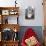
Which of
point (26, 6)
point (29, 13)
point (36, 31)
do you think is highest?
point (26, 6)

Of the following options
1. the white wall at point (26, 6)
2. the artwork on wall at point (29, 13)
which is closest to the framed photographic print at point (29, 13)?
the artwork on wall at point (29, 13)

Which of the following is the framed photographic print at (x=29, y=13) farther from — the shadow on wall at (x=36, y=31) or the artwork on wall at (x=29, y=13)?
the shadow on wall at (x=36, y=31)

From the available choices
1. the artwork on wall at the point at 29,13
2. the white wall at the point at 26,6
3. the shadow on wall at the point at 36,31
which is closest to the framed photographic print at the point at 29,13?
the artwork on wall at the point at 29,13

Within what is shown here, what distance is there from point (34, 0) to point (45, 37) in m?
1.32

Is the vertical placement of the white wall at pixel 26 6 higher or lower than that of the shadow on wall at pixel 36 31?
higher

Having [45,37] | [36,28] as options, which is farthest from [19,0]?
[45,37]

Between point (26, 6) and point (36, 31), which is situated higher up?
point (26, 6)

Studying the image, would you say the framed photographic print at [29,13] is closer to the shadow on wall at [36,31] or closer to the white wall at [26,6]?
the white wall at [26,6]

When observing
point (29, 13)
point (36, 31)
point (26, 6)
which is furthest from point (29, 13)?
point (36, 31)

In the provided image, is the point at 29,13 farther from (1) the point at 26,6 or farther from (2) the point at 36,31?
(2) the point at 36,31

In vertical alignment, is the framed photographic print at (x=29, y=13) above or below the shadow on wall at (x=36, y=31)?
above

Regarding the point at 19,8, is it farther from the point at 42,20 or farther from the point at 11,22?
the point at 42,20

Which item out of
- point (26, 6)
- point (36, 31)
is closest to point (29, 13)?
point (26, 6)

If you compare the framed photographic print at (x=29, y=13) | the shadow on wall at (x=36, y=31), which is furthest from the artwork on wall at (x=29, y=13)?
the shadow on wall at (x=36, y=31)
